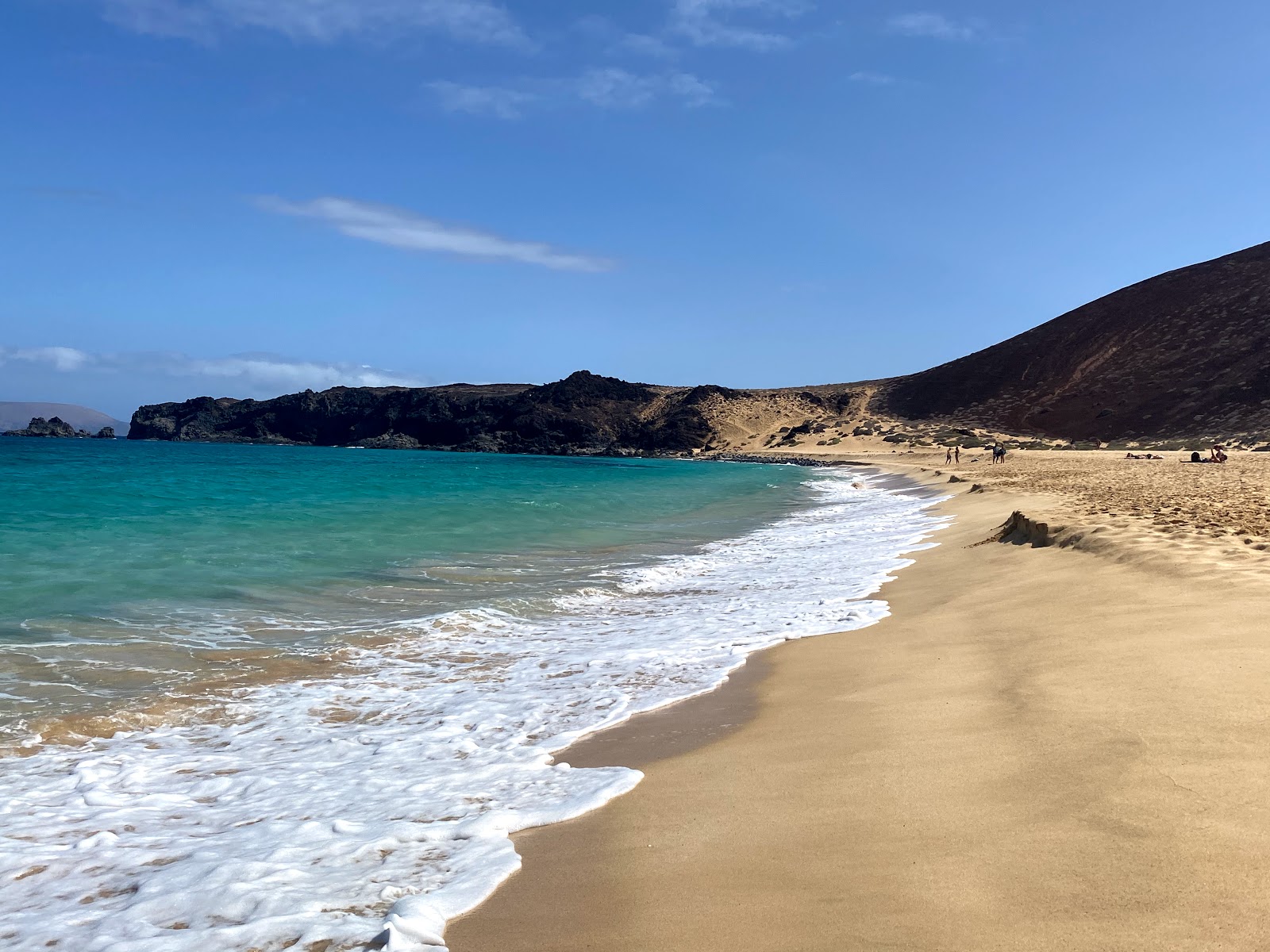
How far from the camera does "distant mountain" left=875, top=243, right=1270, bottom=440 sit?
173 feet

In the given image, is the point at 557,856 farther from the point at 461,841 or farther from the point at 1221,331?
the point at 1221,331

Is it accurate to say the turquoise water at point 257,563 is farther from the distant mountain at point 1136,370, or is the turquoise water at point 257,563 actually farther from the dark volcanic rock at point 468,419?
the dark volcanic rock at point 468,419

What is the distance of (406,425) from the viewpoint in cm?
11375

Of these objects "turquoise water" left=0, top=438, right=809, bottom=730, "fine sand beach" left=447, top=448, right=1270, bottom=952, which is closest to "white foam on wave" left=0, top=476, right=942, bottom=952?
"fine sand beach" left=447, top=448, right=1270, bottom=952

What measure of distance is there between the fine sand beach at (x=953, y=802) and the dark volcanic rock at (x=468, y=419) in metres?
84.5

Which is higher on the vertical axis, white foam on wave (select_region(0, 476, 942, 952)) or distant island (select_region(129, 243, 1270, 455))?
distant island (select_region(129, 243, 1270, 455))

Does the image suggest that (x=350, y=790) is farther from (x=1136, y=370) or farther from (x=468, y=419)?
(x=468, y=419)

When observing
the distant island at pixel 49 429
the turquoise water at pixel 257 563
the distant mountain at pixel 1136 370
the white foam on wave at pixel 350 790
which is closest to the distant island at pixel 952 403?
the distant mountain at pixel 1136 370

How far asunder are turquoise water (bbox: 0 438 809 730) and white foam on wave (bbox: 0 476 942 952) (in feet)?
3.93

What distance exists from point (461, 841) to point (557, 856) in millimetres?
457

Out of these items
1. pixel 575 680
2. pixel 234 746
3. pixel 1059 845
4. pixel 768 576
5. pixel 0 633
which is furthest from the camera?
pixel 768 576

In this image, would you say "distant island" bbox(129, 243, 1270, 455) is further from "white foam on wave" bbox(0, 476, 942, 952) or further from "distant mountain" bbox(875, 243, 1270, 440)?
"white foam on wave" bbox(0, 476, 942, 952)

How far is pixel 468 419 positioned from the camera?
108m

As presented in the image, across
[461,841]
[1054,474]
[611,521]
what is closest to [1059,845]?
[461,841]
